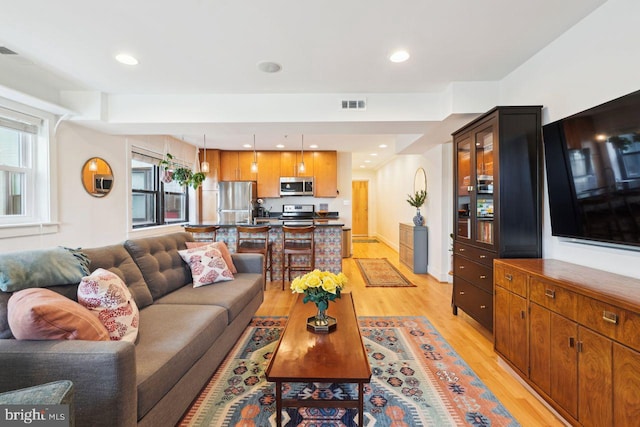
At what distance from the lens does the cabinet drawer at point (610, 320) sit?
48.4 inches

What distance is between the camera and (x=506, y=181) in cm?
237

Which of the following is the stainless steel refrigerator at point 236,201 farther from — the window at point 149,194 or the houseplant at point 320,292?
the houseplant at point 320,292

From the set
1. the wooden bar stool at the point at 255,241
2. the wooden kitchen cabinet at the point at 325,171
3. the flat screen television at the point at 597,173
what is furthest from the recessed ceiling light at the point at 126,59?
the wooden kitchen cabinet at the point at 325,171

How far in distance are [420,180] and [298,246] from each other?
299 centimetres

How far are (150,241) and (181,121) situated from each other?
5.02 feet

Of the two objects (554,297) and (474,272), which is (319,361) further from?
(474,272)

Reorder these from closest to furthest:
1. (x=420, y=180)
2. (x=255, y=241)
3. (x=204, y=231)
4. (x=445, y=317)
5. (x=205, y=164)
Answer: (x=445, y=317) < (x=204, y=231) < (x=205, y=164) < (x=255, y=241) < (x=420, y=180)

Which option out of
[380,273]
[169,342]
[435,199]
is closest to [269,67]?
[169,342]

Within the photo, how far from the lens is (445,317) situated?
3.19m

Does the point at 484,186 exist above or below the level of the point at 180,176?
below

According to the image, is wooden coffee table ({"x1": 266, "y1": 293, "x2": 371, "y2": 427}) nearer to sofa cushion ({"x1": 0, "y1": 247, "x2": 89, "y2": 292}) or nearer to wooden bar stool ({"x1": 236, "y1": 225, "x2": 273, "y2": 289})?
sofa cushion ({"x1": 0, "y1": 247, "x2": 89, "y2": 292})

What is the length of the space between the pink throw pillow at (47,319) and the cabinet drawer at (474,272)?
9.16 feet

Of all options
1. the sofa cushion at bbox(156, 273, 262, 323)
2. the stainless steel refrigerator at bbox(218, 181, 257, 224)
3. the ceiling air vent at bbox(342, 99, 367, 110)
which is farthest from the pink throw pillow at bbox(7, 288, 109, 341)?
the stainless steel refrigerator at bbox(218, 181, 257, 224)

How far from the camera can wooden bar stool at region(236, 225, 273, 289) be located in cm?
419
